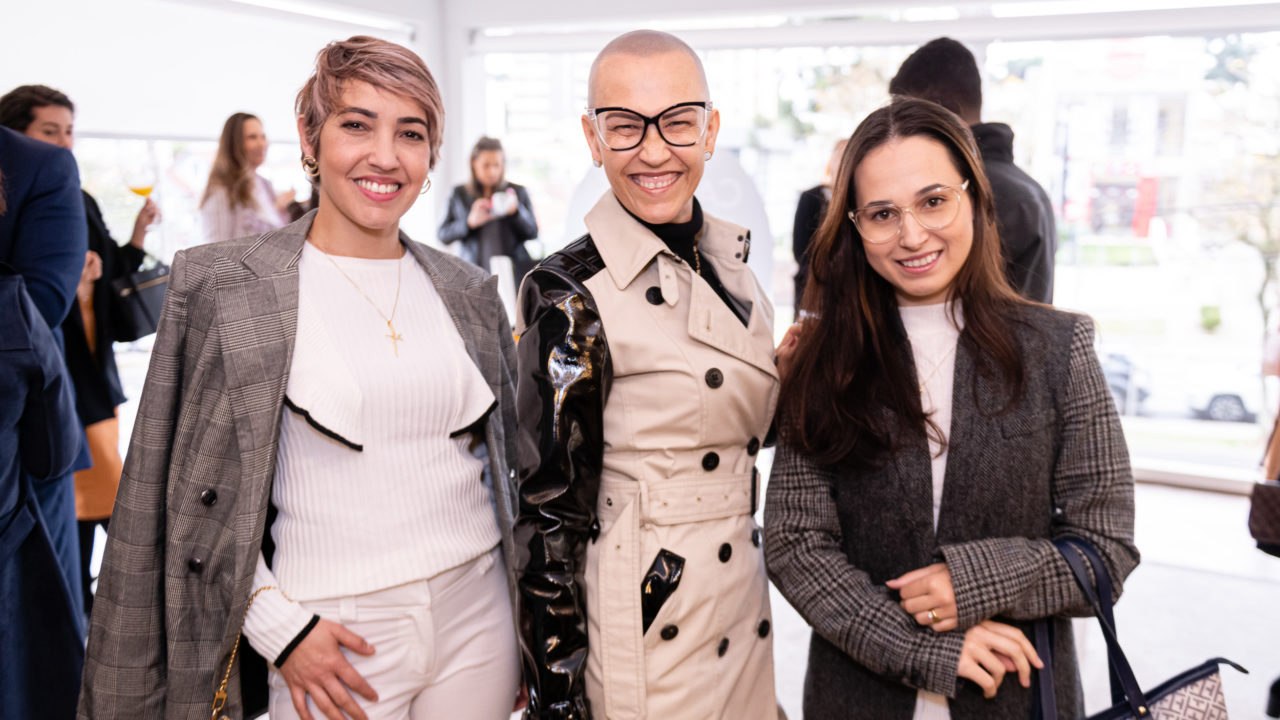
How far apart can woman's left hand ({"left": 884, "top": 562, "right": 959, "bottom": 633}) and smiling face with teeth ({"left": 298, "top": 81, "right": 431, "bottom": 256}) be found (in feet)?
3.43

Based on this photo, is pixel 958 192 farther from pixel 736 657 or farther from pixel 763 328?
pixel 736 657

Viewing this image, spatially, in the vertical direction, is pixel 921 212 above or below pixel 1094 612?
above

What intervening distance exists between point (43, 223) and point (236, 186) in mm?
2518

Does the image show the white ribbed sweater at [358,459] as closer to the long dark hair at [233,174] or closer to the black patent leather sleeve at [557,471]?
the black patent leather sleeve at [557,471]

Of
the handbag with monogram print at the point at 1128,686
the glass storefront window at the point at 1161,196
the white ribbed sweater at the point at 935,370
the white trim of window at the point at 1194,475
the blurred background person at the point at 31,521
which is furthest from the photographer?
the white trim of window at the point at 1194,475

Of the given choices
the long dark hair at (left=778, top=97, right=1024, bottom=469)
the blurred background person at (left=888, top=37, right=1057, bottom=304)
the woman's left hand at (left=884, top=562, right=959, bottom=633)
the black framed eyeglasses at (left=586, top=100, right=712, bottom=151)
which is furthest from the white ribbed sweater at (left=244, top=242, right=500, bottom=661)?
the blurred background person at (left=888, top=37, right=1057, bottom=304)

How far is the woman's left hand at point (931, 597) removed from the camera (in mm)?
1311

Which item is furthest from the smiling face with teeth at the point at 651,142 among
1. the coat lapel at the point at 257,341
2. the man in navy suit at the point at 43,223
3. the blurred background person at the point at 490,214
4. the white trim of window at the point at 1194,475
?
the white trim of window at the point at 1194,475

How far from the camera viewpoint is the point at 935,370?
147cm

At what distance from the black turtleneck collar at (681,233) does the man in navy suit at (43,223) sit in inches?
63.0

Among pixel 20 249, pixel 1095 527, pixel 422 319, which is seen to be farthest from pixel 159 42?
pixel 1095 527

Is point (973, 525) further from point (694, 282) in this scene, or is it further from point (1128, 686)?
point (694, 282)

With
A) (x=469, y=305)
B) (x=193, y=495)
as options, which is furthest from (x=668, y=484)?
(x=193, y=495)

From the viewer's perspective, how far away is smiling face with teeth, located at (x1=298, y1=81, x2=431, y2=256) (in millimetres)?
1462
